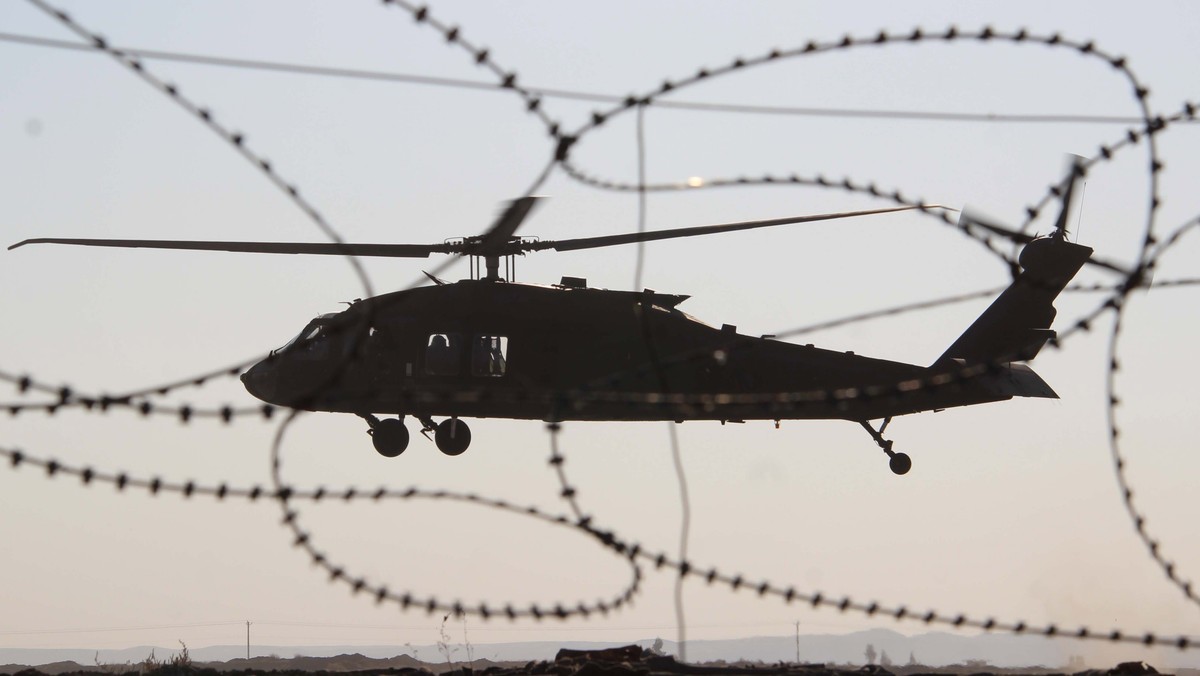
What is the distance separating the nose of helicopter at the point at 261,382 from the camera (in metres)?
24.8

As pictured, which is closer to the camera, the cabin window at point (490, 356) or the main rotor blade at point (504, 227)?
the main rotor blade at point (504, 227)

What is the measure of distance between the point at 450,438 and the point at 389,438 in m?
1.08

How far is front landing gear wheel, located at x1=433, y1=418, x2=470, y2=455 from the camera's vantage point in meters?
24.8

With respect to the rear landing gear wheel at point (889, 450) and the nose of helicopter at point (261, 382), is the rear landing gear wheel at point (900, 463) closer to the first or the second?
the rear landing gear wheel at point (889, 450)

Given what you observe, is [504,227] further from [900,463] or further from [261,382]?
[900,463]

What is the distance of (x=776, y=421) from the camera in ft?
81.7

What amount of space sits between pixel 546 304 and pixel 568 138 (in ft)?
42.1

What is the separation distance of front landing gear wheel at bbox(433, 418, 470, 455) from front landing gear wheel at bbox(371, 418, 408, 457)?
74 centimetres

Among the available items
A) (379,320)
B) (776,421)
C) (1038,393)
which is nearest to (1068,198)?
(1038,393)

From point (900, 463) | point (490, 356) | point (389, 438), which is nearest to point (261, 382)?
point (389, 438)

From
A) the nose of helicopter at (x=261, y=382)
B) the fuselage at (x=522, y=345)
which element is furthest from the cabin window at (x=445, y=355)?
the nose of helicopter at (x=261, y=382)

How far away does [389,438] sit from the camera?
24.1 meters

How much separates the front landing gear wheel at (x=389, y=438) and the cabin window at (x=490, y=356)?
1.35 m

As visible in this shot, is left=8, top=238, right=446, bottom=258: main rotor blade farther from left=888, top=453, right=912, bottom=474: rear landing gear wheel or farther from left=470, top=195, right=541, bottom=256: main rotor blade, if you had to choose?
left=888, top=453, right=912, bottom=474: rear landing gear wheel
